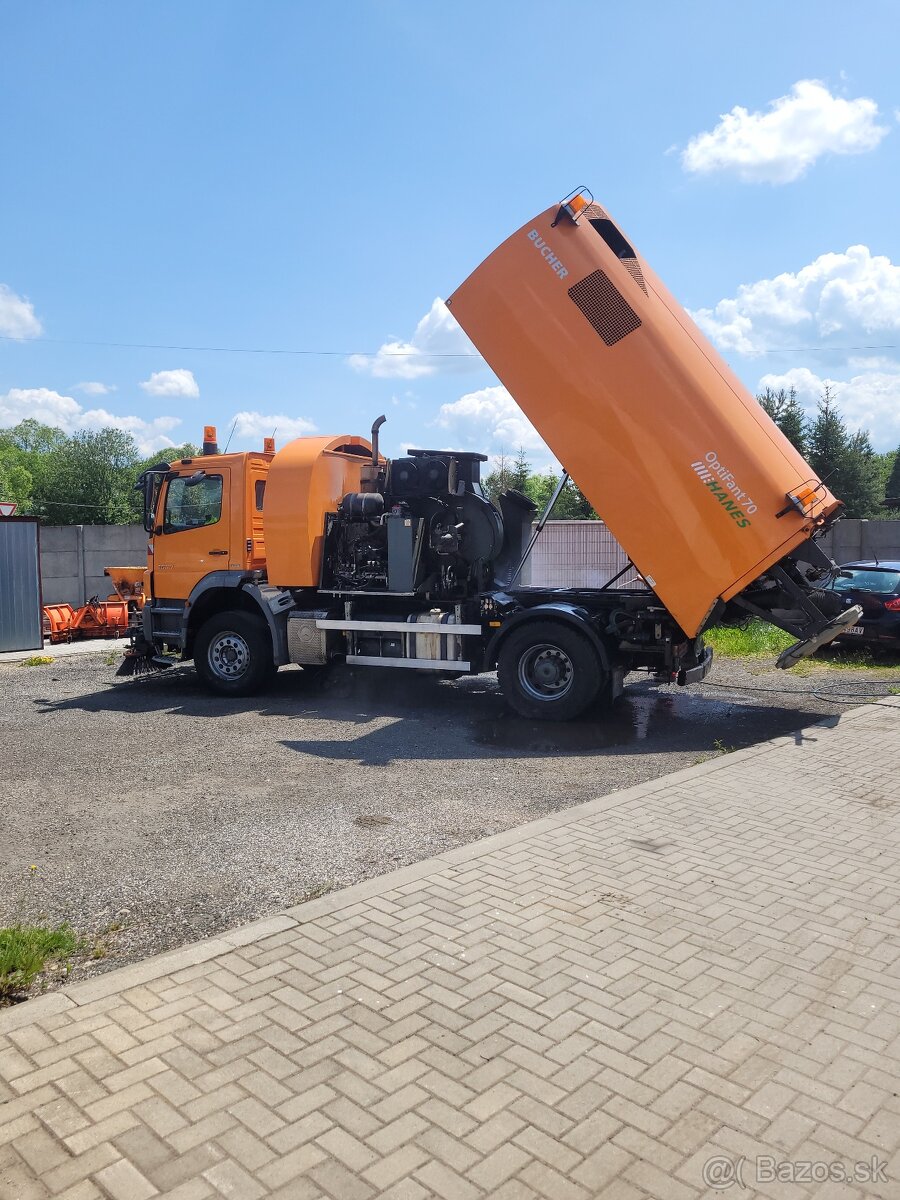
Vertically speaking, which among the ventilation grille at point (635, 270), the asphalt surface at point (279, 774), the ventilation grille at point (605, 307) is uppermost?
the ventilation grille at point (635, 270)

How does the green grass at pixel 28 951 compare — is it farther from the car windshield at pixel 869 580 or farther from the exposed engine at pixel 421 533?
the car windshield at pixel 869 580

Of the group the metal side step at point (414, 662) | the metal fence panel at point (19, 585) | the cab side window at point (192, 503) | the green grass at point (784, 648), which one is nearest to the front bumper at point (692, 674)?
the metal side step at point (414, 662)

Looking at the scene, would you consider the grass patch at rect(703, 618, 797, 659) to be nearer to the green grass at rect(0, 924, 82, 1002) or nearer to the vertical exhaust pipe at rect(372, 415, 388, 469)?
the vertical exhaust pipe at rect(372, 415, 388, 469)

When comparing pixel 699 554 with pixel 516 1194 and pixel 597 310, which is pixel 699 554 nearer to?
pixel 597 310

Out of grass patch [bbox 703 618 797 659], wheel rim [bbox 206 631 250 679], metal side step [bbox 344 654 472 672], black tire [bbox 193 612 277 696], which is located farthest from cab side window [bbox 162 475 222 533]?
grass patch [bbox 703 618 797 659]

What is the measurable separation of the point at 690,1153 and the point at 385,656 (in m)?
8.37

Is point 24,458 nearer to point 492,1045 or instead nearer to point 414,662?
point 414,662

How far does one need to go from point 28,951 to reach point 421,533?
735 centimetres

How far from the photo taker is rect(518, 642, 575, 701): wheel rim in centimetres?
966

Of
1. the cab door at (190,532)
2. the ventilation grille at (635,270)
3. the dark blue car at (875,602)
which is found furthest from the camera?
the dark blue car at (875,602)

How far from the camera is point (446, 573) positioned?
36.0 ft

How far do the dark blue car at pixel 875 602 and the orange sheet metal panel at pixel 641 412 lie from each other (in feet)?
17.9

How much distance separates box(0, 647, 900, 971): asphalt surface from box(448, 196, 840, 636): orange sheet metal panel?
6.28 feet

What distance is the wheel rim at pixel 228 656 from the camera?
11.3 metres
